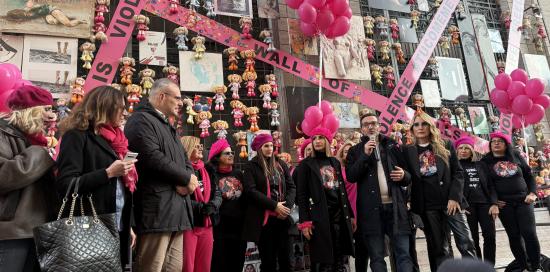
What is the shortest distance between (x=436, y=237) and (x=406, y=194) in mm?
456

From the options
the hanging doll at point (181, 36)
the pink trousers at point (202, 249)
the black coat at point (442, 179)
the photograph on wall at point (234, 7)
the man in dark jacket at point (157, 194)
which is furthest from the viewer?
the photograph on wall at point (234, 7)

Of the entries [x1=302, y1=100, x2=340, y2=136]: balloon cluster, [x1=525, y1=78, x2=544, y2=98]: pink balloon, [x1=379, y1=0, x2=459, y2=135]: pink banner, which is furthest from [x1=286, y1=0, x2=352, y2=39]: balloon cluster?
[x1=525, y1=78, x2=544, y2=98]: pink balloon

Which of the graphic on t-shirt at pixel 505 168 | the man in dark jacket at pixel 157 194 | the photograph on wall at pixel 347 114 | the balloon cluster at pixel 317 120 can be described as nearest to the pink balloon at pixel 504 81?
the photograph on wall at pixel 347 114

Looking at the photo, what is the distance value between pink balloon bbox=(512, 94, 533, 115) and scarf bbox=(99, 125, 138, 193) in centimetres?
605

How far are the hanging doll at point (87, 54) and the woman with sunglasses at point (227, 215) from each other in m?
2.25

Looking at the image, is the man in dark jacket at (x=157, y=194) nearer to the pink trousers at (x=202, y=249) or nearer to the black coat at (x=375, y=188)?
the pink trousers at (x=202, y=249)

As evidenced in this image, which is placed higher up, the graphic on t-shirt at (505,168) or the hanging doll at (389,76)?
the hanging doll at (389,76)

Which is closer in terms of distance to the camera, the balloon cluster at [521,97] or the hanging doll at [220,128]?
the hanging doll at [220,128]

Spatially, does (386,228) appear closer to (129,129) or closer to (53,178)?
(129,129)

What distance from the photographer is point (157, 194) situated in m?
2.40

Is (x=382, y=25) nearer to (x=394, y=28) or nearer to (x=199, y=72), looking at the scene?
(x=394, y=28)

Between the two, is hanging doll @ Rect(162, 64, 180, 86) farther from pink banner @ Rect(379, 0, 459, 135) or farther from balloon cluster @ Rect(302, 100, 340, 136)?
pink banner @ Rect(379, 0, 459, 135)

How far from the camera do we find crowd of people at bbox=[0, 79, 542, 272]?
2100mm

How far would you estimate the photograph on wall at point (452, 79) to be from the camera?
24.8 feet
